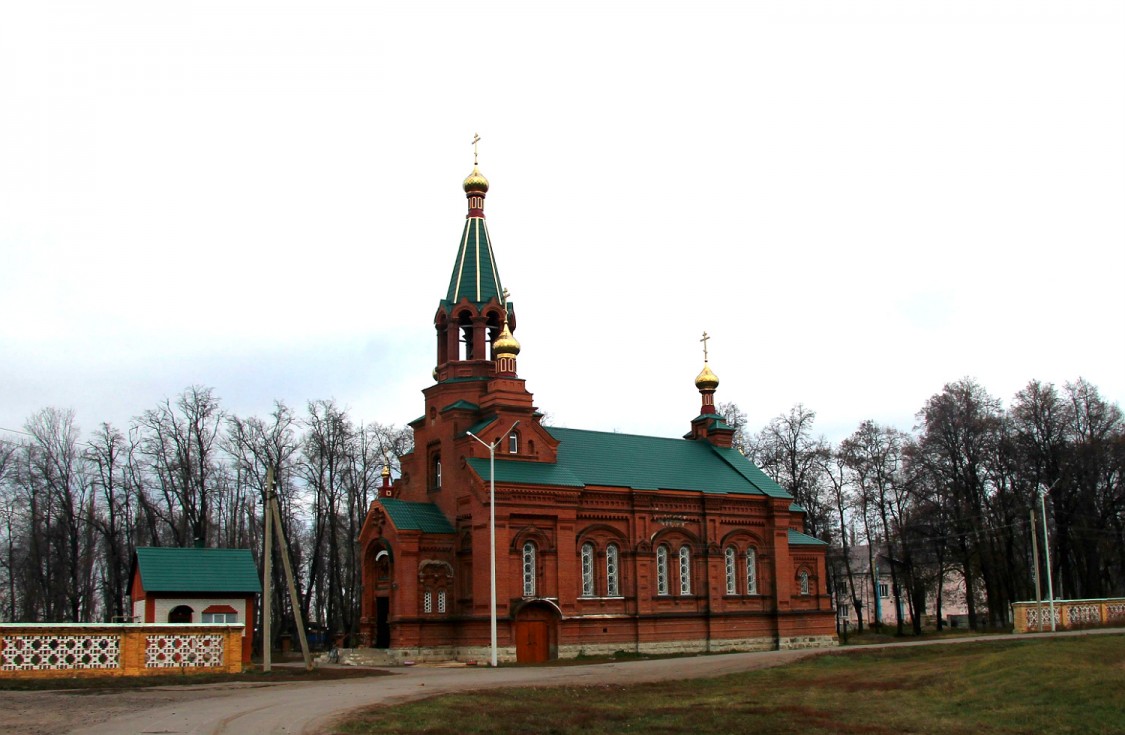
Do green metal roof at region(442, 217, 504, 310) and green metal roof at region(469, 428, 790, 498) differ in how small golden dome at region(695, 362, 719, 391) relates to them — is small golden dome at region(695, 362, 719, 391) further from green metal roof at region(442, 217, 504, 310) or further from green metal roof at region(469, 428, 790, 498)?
green metal roof at region(442, 217, 504, 310)

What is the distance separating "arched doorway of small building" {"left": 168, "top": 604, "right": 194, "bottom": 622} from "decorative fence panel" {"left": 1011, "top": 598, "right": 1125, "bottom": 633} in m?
34.1

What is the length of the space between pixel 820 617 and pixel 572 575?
1420cm

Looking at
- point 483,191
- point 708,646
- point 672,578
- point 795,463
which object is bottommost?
point 708,646

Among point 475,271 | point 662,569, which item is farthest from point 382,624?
point 475,271

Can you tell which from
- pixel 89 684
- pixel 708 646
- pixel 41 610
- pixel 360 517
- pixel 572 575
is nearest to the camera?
pixel 89 684

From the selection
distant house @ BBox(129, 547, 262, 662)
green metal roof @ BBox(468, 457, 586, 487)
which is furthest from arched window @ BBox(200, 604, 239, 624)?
green metal roof @ BBox(468, 457, 586, 487)

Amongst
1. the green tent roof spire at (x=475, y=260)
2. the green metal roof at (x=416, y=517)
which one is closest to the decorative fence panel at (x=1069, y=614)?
the green metal roof at (x=416, y=517)

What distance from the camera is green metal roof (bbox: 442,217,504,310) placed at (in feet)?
149

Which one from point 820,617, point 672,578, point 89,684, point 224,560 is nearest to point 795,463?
point 820,617

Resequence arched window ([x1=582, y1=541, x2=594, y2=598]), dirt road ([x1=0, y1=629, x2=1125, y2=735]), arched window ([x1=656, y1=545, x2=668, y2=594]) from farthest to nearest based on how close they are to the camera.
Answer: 1. arched window ([x1=656, y1=545, x2=668, y2=594])
2. arched window ([x1=582, y1=541, x2=594, y2=598])
3. dirt road ([x1=0, y1=629, x2=1125, y2=735])

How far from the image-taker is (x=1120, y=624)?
1854 inches

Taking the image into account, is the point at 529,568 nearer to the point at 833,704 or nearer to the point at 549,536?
the point at 549,536

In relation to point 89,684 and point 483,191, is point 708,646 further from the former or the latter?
point 89,684

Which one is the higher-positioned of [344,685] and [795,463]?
[795,463]
